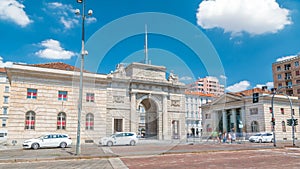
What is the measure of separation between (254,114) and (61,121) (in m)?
Answer: 36.6

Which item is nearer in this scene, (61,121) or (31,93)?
(31,93)

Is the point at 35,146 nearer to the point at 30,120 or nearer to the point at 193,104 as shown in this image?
the point at 30,120

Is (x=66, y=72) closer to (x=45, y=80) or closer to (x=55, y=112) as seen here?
(x=45, y=80)

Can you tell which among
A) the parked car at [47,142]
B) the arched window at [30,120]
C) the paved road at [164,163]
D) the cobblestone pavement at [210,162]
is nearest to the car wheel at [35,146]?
the parked car at [47,142]

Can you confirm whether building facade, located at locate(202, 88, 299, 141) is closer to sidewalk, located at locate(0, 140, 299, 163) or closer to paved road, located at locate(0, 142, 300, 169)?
sidewalk, located at locate(0, 140, 299, 163)

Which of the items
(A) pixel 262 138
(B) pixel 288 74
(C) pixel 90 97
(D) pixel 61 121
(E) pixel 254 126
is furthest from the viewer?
(B) pixel 288 74

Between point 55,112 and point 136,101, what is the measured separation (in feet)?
49.0

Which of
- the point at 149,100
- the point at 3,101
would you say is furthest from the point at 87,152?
the point at 3,101

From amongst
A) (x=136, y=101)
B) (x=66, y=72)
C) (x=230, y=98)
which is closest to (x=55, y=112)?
(x=66, y=72)

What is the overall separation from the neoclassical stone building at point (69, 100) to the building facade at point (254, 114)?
586 inches

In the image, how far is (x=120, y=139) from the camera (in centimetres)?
2800

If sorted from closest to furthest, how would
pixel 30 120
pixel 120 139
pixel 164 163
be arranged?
Result: pixel 164 163
pixel 120 139
pixel 30 120

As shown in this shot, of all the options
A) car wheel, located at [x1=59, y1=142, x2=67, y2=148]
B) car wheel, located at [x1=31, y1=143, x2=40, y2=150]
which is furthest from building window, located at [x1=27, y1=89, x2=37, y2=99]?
car wheel, located at [x1=59, y1=142, x2=67, y2=148]

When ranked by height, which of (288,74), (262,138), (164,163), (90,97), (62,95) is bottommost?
(262,138)
